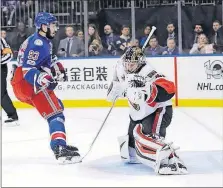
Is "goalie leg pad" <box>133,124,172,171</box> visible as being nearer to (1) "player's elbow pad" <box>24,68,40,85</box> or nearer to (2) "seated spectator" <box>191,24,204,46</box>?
(1) "player's elbow pad" <box>24,68,40,85</box>

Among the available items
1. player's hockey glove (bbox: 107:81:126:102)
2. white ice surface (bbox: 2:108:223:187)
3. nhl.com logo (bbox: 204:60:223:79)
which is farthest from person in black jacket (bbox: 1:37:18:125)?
player's hockey glove (bbox: 107:81:126:102)

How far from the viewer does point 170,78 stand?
24.9 ft

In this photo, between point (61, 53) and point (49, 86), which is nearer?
point (49, 86)

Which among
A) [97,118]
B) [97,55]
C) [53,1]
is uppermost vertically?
[53,1]

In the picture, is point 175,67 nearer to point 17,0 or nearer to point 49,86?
point 17,0

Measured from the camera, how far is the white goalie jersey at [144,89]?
3602 millimetres

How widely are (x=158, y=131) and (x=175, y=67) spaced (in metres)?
3.84

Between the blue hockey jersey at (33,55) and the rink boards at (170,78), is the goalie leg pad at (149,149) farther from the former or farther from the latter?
the rink boards at (170,78)

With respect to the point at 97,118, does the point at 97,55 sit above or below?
above

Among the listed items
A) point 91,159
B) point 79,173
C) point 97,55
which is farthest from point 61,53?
point 79,173

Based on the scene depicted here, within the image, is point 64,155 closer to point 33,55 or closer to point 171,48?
point 33,55

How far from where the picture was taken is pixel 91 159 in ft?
14.2

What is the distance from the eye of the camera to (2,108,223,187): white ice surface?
11.7ft

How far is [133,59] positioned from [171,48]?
424cm
